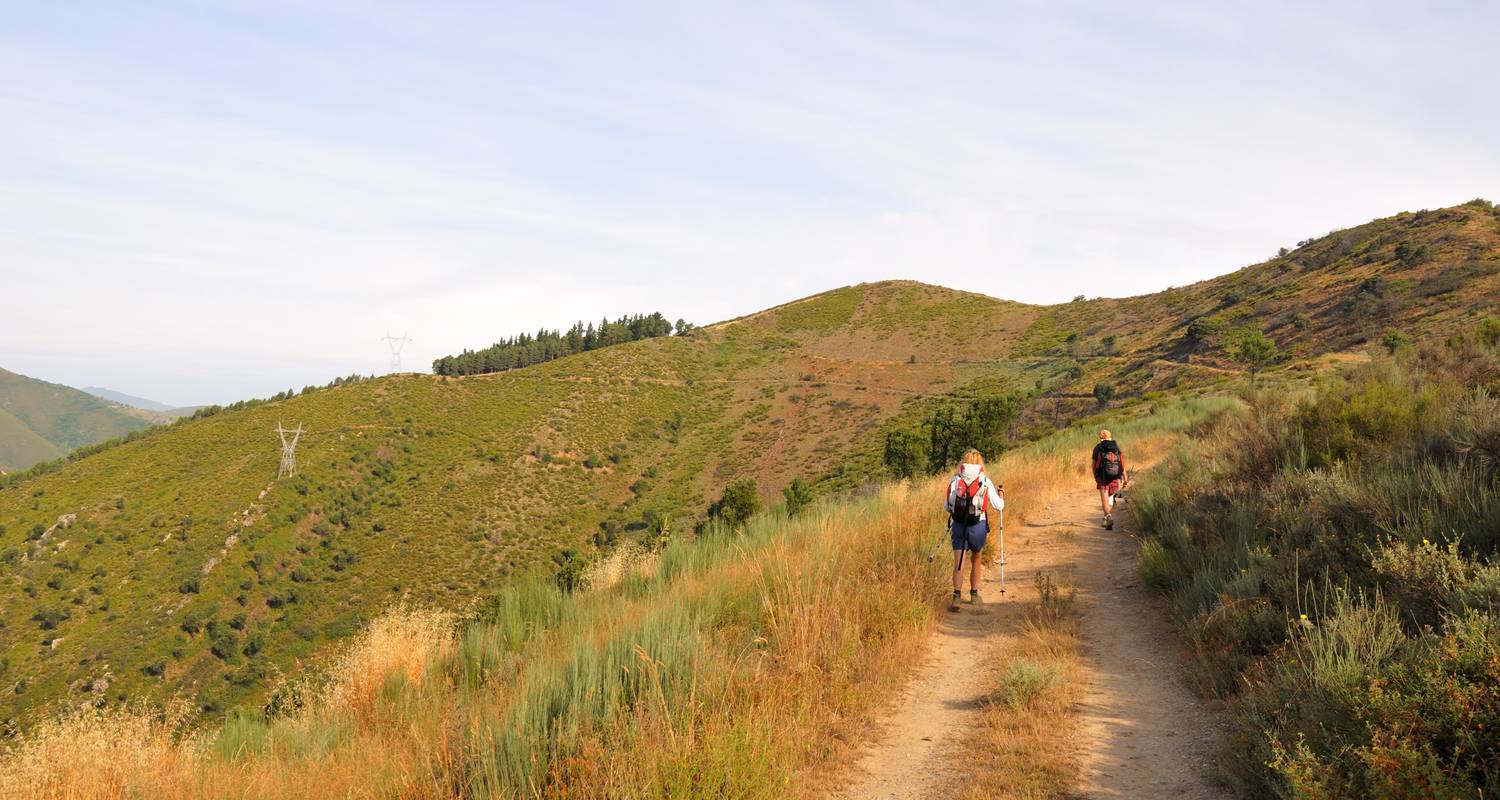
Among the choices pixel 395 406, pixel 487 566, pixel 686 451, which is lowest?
pixel 487 566

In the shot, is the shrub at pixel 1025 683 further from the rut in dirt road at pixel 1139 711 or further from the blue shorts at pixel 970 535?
the blue shorts at pixel 970 535

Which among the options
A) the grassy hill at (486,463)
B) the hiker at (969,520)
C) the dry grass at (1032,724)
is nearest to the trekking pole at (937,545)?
the hiker at (969,520)

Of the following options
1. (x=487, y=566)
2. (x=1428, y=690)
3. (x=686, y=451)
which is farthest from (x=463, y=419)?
(x=1428, y=690)

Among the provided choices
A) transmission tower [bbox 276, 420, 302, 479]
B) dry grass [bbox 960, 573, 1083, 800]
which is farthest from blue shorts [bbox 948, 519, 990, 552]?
transmission tower [bbox 276, 420, 302, 479]

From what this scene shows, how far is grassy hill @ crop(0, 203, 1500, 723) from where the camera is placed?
47.1 m

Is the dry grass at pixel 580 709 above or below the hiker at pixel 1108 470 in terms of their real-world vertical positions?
below

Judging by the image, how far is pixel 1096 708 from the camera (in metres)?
5.25

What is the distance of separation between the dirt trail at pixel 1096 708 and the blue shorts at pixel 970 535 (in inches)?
27.4

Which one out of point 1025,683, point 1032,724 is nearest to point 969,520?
point 1025,683

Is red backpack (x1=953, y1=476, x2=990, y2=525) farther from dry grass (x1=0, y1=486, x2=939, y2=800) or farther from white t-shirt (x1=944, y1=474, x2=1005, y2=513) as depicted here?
dry grass (x1=0, y1=486, x2=939, y2=800)

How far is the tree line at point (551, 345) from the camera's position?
10131cm

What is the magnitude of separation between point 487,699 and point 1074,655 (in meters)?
4.85

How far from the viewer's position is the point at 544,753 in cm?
384

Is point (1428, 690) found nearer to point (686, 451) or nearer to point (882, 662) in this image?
point (882, 662)
